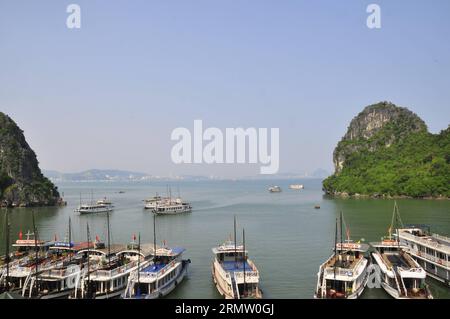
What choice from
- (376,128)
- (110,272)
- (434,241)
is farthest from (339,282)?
(376,128)

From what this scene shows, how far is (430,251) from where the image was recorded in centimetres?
2441

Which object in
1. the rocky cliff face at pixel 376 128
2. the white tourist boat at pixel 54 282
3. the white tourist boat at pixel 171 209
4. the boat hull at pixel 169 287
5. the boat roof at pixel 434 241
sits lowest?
the white tourist boat at pixel 171 209

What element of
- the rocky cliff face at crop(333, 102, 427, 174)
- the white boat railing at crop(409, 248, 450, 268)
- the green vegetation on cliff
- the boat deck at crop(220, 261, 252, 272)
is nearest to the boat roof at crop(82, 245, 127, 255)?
the boat deck at crop(220, 261, 252, 272)

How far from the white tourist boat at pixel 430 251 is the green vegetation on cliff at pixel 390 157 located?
61.1m

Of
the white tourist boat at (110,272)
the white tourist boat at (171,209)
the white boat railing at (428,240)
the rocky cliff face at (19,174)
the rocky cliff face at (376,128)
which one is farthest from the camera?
the rocky cliff face at (376,128)

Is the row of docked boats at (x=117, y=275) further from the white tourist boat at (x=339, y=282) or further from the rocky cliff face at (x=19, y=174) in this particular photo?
the rocky cliff face at (x=19, y=174)

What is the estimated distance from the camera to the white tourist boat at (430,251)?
73.6 ft

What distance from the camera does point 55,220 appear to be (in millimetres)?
58219

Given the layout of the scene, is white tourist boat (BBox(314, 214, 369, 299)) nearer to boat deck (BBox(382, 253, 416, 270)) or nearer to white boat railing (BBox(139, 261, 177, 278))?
boat deck (BBox(382, 253, 416, 270))

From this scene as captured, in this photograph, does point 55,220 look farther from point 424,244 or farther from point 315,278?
point 424,244

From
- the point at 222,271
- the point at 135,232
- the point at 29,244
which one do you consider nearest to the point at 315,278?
the point at 222,271

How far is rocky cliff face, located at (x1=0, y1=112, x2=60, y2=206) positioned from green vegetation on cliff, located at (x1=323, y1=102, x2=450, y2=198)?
6997cm

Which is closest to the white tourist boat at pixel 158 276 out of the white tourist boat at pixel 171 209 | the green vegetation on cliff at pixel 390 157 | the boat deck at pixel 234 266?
the boat deck at pixel 234 266
